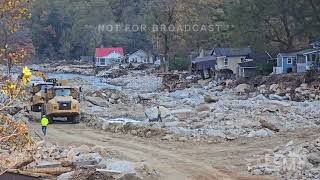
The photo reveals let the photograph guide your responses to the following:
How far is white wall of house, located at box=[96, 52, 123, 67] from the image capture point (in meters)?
117

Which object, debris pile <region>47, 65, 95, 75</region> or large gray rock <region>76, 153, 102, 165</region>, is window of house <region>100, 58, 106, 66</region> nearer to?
debris pile <region>47, 65, 95, 75</region>

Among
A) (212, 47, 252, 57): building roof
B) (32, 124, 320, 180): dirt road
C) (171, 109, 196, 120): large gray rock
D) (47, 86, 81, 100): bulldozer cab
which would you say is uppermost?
(212, 47, 252, 57): building roof

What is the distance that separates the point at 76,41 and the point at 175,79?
6580 centimetres

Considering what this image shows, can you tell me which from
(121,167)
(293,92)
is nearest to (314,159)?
(121,167)

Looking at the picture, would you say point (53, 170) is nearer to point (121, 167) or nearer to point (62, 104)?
point (121, 167)

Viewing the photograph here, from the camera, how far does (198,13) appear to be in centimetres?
8825

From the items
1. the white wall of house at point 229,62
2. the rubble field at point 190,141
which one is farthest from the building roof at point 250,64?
the rubble field at point 190,141

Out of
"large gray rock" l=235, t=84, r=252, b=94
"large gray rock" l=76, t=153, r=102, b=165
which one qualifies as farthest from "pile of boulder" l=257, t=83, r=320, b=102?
"large gray rock" l=76, t=153, r=102, b=165

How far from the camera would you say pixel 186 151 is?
20.9m

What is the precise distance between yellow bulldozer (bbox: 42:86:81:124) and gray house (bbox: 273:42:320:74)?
28297 millimetres

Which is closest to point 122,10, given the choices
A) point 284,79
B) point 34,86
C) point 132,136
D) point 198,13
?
point 198,13

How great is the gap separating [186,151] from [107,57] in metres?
97.1

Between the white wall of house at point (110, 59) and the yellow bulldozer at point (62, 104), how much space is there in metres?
87.0

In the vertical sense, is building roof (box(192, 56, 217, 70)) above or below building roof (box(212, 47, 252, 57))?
below
